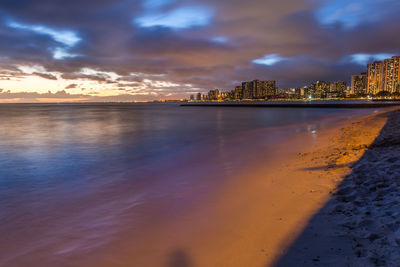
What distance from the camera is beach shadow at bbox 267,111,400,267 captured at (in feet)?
13.4

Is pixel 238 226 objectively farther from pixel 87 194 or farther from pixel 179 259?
pixel 87 194

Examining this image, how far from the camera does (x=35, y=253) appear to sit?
5.41 m

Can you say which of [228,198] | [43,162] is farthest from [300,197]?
[43,162]

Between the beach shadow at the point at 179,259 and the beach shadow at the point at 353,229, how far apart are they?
1.77 m

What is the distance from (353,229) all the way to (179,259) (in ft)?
12.1

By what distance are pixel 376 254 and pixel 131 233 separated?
5185 mm

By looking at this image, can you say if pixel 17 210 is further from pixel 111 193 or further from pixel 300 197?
pixel 300 197

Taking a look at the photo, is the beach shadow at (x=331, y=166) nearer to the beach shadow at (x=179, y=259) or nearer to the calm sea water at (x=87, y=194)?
the calm sea water at (x=87, y=194)

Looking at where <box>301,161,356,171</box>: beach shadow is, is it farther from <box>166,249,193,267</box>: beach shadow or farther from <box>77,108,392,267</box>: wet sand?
<box>166,249,193,267</box>: beach shadow

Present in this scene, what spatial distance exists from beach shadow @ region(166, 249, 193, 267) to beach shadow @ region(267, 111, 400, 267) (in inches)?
69.8

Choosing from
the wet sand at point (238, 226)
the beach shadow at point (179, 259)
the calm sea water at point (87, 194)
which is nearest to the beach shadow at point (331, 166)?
the wet sand at point (238, 226)

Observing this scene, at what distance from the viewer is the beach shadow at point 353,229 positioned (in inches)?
160

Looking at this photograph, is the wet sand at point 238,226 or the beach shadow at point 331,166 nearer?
the wet sand at point 238,226

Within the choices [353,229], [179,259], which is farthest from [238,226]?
[353,229]
